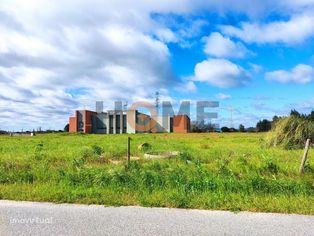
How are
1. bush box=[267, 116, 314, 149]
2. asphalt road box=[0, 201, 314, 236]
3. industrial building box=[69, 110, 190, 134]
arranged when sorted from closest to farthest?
asphalt road box=[0, 201, 314, 236], bush box=[267, 116, 314, 149], industrial building box=[69, 110, 190, 134]

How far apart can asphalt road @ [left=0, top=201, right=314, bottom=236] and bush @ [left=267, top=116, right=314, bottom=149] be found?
15063mm

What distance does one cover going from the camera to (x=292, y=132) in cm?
2025

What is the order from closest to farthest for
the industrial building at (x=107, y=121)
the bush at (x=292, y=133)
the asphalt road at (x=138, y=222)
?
the asphalt road at (x=138, y=222) → the bush at (x=292, y=133) → the industrial building at (x=107, y=121)

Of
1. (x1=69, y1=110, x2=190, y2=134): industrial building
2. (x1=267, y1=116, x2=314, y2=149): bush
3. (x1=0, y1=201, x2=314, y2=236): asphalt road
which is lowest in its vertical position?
(x1=0, y1=201, x2=314, y2=236): asphalt road

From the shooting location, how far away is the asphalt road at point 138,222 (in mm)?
5102

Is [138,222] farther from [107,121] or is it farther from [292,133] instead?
[107,121]

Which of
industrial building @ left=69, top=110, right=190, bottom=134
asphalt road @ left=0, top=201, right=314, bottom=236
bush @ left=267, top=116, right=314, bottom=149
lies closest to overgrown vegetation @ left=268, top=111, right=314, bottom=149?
bush @ left=267, top=116, right=314, bottom=149

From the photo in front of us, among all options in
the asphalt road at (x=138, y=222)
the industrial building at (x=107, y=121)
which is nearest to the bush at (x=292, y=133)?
the asphalt road at (x=138, y=222)

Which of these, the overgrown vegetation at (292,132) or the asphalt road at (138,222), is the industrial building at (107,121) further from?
the asphalt road at (138,222)

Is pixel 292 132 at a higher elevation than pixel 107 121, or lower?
lower

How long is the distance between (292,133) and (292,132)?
2.2 inches

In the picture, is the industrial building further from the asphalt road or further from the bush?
the asphalt road

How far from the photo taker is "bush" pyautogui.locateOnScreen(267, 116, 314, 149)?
19.9m

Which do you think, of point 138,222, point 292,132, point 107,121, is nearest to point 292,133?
point 292,132
